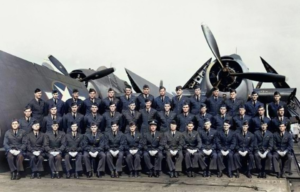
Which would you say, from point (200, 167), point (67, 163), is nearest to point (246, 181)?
point (200, 167)

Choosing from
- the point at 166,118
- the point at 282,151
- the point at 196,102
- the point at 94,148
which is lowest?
the point at 282,151

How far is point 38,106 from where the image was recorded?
29.2 feet

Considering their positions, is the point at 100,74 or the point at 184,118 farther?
the point at 100,74

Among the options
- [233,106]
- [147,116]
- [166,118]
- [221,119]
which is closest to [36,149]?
[147,116]

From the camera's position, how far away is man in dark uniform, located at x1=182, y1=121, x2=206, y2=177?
26.4ft

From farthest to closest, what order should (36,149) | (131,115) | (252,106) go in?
1. (252,106)
2. (131,115)
3. (36,149)

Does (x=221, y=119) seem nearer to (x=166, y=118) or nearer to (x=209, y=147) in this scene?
(x=209, y=147)

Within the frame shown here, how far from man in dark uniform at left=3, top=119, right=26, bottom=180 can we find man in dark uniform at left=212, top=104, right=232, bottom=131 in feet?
15.8

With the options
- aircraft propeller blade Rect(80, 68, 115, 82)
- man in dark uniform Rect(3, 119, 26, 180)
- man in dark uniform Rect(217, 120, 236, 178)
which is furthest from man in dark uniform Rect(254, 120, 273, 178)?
aircraft propeller blade Rect(80, 68, 115, 82)

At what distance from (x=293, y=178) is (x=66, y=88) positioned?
7535 millimetres

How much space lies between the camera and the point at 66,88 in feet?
38.1

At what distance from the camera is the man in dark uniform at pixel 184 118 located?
29.6ft

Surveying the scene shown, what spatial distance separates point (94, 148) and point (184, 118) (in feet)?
8.23

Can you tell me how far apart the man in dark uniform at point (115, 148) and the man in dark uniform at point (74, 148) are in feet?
2.10
